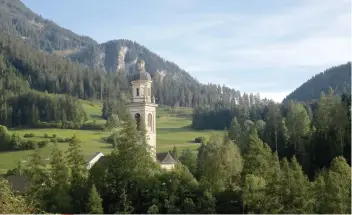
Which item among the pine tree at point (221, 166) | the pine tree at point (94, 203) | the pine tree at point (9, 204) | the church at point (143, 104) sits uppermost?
the church at point (143, 104)

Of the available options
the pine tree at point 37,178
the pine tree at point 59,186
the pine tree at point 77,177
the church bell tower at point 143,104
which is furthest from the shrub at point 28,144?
the pine tree at point 59,186

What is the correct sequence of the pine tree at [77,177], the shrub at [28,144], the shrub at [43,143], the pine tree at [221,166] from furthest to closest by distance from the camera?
the shrub at [28,144], the shrub at [43,143], the pine tree at [221,166], the pine tree at [77,177]

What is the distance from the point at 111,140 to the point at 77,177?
73.6m

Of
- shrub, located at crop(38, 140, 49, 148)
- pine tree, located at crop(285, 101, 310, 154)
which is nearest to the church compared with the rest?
pine tree, located at crop(285, 101, 310, 154)

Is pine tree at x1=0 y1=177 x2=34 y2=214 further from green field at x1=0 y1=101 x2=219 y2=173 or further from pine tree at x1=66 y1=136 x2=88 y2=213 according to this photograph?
green field at x1=0 y1=101 x2=219 y2=173

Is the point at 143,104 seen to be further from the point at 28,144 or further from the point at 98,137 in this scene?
the point at 98,137

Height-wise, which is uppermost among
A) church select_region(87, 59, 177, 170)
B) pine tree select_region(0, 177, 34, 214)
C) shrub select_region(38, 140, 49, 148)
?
church select_region(87, 59, 177, 170)

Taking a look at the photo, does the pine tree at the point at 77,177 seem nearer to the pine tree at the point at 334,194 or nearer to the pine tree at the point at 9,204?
the pine tree at the point at 334,194

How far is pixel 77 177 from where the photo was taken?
53.1m

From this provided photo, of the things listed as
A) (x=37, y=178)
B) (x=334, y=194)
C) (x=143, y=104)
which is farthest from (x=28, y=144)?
(x=334, y=194)

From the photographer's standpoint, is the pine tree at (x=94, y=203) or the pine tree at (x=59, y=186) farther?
the pine tree at (x=59, y=186)

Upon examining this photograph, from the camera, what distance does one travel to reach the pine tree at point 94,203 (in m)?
47.3

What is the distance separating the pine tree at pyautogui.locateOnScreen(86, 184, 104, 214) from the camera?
4731cm

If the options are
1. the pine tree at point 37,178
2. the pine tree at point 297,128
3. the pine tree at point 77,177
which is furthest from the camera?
the pine tree at point 297,128
